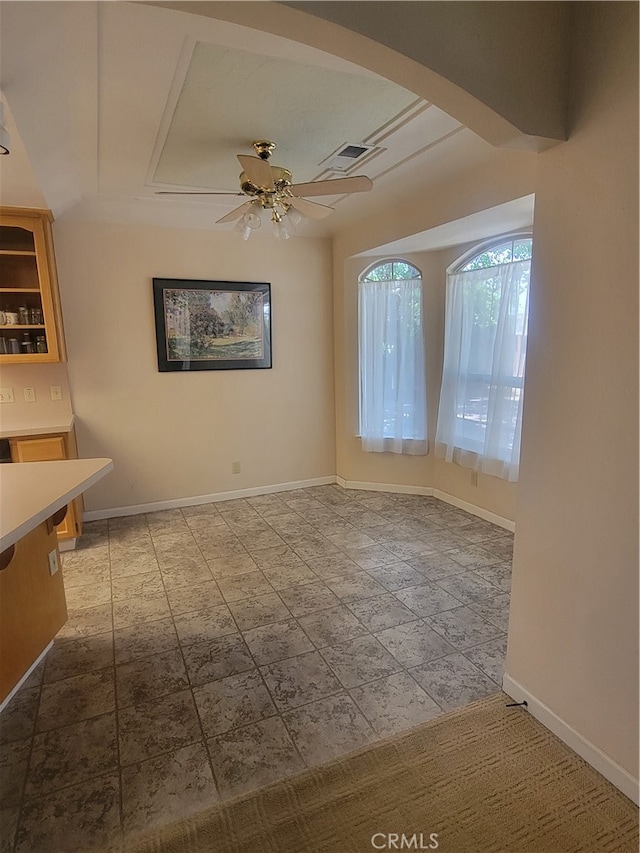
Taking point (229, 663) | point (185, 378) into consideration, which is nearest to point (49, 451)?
point (185, 378)

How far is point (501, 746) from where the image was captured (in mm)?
1676

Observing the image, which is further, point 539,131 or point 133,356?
point 133,356

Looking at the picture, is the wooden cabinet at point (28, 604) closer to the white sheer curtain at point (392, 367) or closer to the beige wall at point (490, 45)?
the beige wall at point (490, 45)

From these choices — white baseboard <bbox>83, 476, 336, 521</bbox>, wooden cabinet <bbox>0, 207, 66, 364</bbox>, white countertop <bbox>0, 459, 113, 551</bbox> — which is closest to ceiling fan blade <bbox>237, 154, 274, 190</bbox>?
white countertop <bbox>0, 459, 113, 551</bbox>

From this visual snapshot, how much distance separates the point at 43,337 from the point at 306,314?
2.28m

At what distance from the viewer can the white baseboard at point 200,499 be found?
4.10 metres

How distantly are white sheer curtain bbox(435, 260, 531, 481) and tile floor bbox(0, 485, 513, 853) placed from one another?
68 cm

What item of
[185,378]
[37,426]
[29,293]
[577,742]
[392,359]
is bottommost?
[577,742]

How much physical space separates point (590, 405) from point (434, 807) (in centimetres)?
135

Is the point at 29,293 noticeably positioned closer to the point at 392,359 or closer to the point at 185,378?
the point at 185,378

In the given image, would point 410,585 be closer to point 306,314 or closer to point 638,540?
point 638,540

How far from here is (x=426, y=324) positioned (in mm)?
4180

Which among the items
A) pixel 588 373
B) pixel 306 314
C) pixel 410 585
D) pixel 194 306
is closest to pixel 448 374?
pixel 306 314
